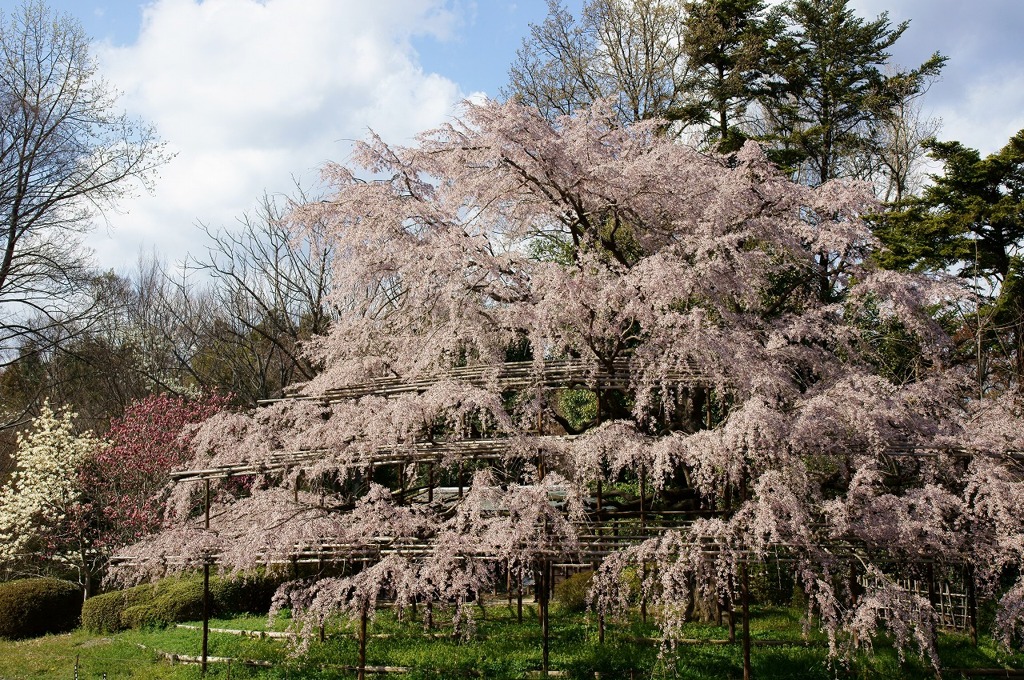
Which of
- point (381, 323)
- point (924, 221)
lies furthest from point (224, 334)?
point (924, 221)

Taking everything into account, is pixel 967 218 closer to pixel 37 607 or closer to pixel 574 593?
pixel 574 593

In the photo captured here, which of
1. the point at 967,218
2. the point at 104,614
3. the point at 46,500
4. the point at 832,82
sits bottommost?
the point at 104,614

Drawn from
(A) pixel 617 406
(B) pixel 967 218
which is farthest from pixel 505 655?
(B) pixel 967 218

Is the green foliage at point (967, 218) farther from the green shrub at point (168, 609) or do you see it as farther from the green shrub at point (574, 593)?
the green shrub at point (168, 609)

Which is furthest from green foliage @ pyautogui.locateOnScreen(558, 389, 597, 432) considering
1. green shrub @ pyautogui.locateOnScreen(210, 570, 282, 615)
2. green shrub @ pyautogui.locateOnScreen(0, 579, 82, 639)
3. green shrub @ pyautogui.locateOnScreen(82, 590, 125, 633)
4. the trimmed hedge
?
green shrub @ pyautogui.locateOnScreen(0, 579, 82, 639)

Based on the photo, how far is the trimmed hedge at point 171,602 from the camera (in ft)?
43.3

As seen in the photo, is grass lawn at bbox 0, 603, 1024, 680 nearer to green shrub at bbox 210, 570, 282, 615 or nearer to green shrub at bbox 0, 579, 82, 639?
green shrub at bbox 210, 570, 282, 615

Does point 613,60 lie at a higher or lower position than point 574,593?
higher

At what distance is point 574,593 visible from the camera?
12859mm

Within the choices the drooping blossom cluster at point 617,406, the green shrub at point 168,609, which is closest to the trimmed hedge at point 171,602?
the green shrub at point 168,609

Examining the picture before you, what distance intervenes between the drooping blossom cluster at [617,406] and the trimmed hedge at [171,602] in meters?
3.23

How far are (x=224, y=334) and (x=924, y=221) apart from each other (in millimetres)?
19421

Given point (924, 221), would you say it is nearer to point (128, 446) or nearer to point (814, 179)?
point (814, 179)

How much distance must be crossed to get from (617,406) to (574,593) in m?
3.93
